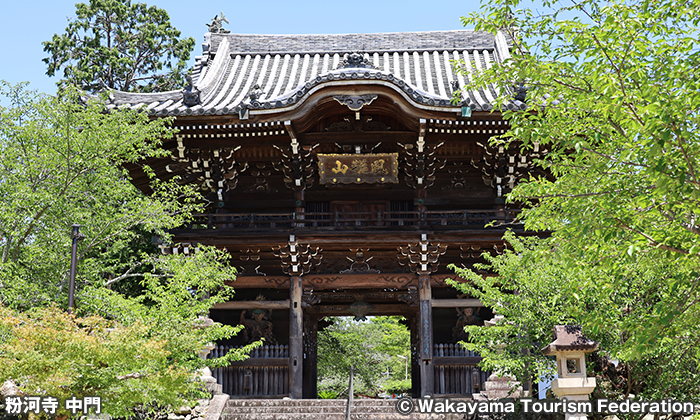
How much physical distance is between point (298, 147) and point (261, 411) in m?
6.04

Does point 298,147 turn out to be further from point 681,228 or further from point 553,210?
point 681,228

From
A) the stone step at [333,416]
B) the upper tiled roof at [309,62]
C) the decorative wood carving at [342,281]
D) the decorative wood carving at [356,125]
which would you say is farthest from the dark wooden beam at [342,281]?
the upper tiled roof at [309,62]

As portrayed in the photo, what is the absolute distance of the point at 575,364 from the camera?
9383mm

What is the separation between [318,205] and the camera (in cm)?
1556

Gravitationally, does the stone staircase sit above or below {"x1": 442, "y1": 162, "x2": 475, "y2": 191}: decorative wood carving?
below

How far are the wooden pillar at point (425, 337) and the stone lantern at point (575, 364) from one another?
464 centimetres

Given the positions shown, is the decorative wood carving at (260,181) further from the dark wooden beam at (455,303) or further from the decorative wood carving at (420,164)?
the dark wooden beam at (455,303)

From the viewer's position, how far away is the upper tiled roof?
1598cm

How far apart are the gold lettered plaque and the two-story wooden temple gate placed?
2cm

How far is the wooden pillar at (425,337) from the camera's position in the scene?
13651mm

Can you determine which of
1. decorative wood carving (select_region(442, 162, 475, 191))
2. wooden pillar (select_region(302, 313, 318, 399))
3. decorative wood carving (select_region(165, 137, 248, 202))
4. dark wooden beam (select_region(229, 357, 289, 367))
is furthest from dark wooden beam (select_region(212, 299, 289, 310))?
decorative wood carving (select_region(442, 162, 475, 191))

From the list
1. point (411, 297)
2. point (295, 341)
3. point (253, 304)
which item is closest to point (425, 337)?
point (411, 297)

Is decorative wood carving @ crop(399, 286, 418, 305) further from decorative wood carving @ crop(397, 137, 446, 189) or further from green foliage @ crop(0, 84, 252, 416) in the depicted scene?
Answer: green foliage @ crop(0, 84, 252, 416)

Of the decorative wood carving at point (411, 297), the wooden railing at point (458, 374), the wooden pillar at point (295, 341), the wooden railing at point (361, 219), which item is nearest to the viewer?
the wooden pillar at point (295, 341)
